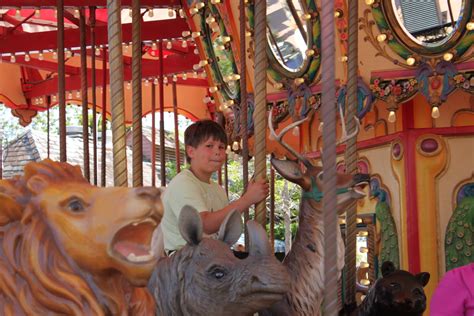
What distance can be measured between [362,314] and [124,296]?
1.50m

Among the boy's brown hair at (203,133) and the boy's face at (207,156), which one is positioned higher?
the boy's brown hair at (203,133)

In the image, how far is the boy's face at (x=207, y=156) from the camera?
121 inches

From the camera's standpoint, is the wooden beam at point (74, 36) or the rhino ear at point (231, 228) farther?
the wooden beam at point (74, 36)

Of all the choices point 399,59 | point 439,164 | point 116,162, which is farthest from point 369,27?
point 116,162

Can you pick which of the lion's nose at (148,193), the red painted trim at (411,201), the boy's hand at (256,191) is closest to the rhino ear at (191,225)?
the boy's hand at (256,191)

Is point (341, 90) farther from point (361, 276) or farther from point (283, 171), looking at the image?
point (283, 171)

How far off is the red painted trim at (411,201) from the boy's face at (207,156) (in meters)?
2.34

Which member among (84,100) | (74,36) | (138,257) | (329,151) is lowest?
(138,257)

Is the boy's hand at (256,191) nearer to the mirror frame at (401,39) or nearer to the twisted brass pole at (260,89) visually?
the twisted brass pole at (260,89)

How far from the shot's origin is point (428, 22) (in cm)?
447

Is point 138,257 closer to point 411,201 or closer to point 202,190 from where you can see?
point 202,190

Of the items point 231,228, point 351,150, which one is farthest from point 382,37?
point 231,228

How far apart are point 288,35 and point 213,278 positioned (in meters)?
3.12

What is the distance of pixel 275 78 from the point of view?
17.8ft
